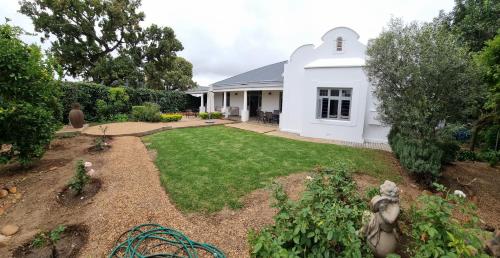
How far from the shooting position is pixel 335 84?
477 inches

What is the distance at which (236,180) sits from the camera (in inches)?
239

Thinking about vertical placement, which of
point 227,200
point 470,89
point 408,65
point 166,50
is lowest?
point 227,200

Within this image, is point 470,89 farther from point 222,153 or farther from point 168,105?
point 168,105

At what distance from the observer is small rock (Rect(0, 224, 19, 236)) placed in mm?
4075

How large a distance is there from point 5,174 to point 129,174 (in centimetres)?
360

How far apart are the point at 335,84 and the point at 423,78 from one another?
5.53m

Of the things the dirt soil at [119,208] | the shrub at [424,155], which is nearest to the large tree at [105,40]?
the dirt soil at [119,208]

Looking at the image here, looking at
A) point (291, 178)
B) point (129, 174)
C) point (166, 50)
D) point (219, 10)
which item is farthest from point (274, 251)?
point (166, 50)

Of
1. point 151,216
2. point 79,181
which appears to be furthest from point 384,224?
point 79,181

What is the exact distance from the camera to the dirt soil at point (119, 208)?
153 inches

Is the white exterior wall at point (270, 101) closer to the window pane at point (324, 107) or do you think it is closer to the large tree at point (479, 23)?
the window pane at point (324, 107)

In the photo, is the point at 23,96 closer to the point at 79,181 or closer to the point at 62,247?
the point at 79,181

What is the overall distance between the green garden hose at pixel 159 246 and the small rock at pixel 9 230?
214 cm

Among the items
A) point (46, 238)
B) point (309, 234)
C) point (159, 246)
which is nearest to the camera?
point (309, 234)
